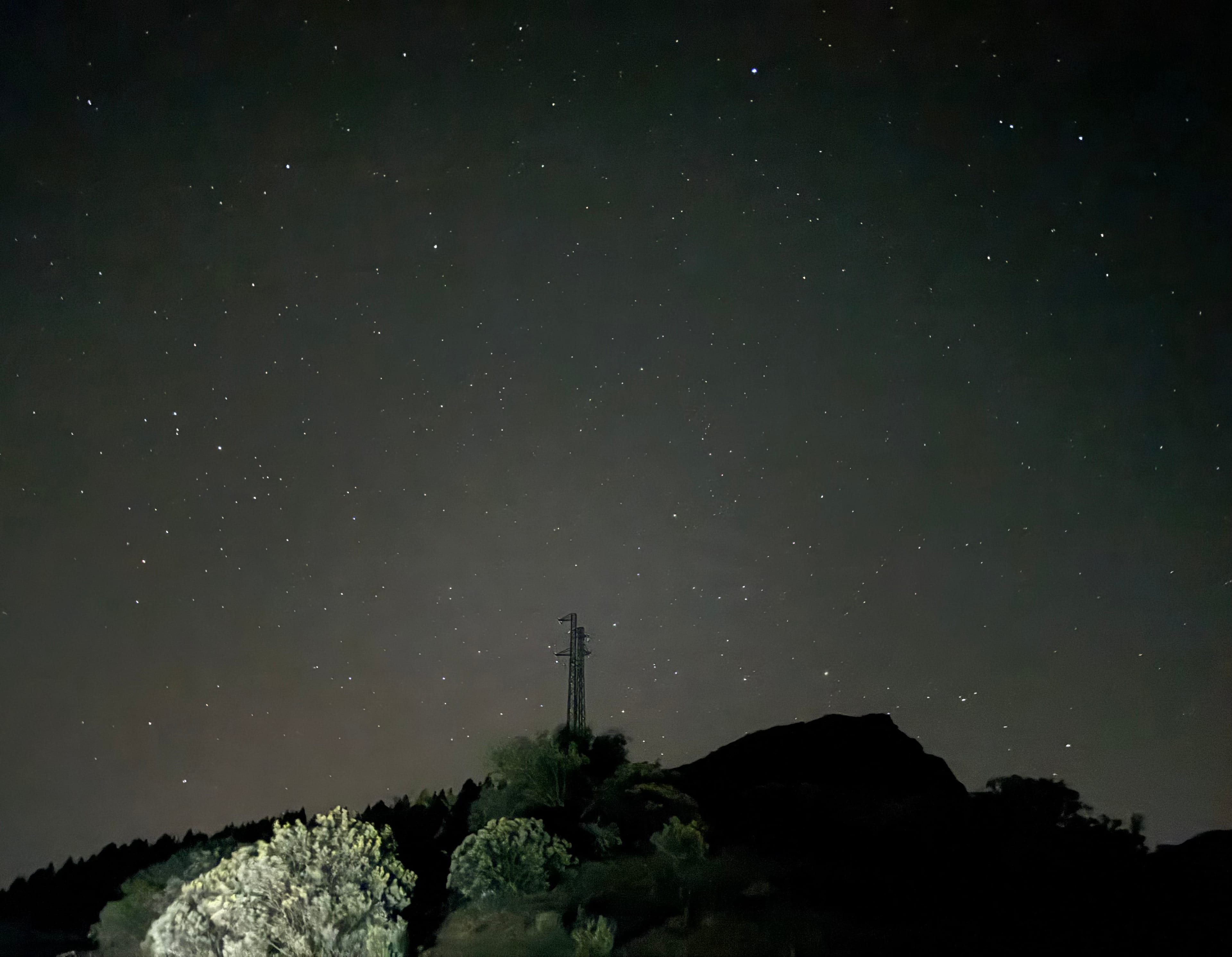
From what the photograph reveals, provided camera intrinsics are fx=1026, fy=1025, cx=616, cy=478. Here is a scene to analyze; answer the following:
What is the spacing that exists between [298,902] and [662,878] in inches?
315

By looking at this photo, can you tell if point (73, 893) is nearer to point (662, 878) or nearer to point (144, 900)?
point (144, 900)

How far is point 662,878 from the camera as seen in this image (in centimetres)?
2353

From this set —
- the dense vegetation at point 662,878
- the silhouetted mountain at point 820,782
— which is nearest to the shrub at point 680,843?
the dense vegetation at point 662,878

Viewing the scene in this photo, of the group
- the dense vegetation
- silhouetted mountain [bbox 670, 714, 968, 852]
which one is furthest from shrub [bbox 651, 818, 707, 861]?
silhouetted mountain [bbox 670, 714, 968, 852]

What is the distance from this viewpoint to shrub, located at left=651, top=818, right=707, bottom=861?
80.7ft

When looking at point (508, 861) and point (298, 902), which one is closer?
point (298, 902)

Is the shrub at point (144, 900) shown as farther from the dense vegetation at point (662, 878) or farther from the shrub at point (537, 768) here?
the shrub at point (537, 768)

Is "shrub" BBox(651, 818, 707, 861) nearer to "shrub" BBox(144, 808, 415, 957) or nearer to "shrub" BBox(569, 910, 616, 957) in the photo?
"shrub" BBox(569, 910, 616, 957)

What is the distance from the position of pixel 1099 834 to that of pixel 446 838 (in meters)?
20.2

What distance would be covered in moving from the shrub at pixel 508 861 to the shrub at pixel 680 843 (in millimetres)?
2426

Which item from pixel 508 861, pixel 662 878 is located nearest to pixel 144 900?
pixel 508 861

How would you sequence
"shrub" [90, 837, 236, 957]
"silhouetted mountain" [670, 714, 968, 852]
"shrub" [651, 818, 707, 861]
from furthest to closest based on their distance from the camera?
"silhouetted mountain" [670, 714, 968, 852] < "shrub" [90, 837, 236, 957] < "shrub" [651, 818, 707, 861]

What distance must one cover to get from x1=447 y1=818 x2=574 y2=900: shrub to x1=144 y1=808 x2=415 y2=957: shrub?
1.36 metres

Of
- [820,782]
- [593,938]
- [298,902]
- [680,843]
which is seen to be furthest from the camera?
[820,782]
